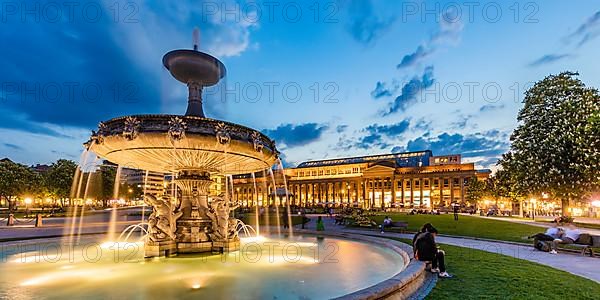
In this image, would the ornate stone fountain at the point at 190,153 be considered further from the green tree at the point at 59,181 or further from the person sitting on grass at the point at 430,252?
the green tree at the point at 59,181

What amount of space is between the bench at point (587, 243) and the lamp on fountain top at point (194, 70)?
16.2m

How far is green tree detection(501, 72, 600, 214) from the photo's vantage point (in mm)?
25453

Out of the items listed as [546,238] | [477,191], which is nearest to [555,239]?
[546,238]

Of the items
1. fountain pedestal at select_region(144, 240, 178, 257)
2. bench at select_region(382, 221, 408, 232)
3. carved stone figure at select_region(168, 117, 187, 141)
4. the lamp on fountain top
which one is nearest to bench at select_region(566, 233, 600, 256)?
bench at select_region(382, 221, 408, 232)

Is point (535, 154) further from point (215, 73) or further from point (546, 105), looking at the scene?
point (215, 73)

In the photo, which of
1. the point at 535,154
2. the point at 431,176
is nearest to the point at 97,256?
the point at 535,154

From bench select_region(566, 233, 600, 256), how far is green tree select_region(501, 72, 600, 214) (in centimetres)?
1474

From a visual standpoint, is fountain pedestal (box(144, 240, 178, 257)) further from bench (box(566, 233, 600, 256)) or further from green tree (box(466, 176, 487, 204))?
green tree (box(466, 176, 487, 204))

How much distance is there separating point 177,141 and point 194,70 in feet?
13.8

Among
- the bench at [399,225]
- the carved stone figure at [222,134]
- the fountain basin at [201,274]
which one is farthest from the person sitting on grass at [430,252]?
the bench at [399,225]

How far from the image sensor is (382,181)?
397ft

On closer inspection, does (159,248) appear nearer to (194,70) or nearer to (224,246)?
(224,246)

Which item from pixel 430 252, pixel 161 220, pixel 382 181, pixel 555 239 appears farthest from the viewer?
pixel 382 181

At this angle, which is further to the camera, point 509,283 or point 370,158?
point 370,158
